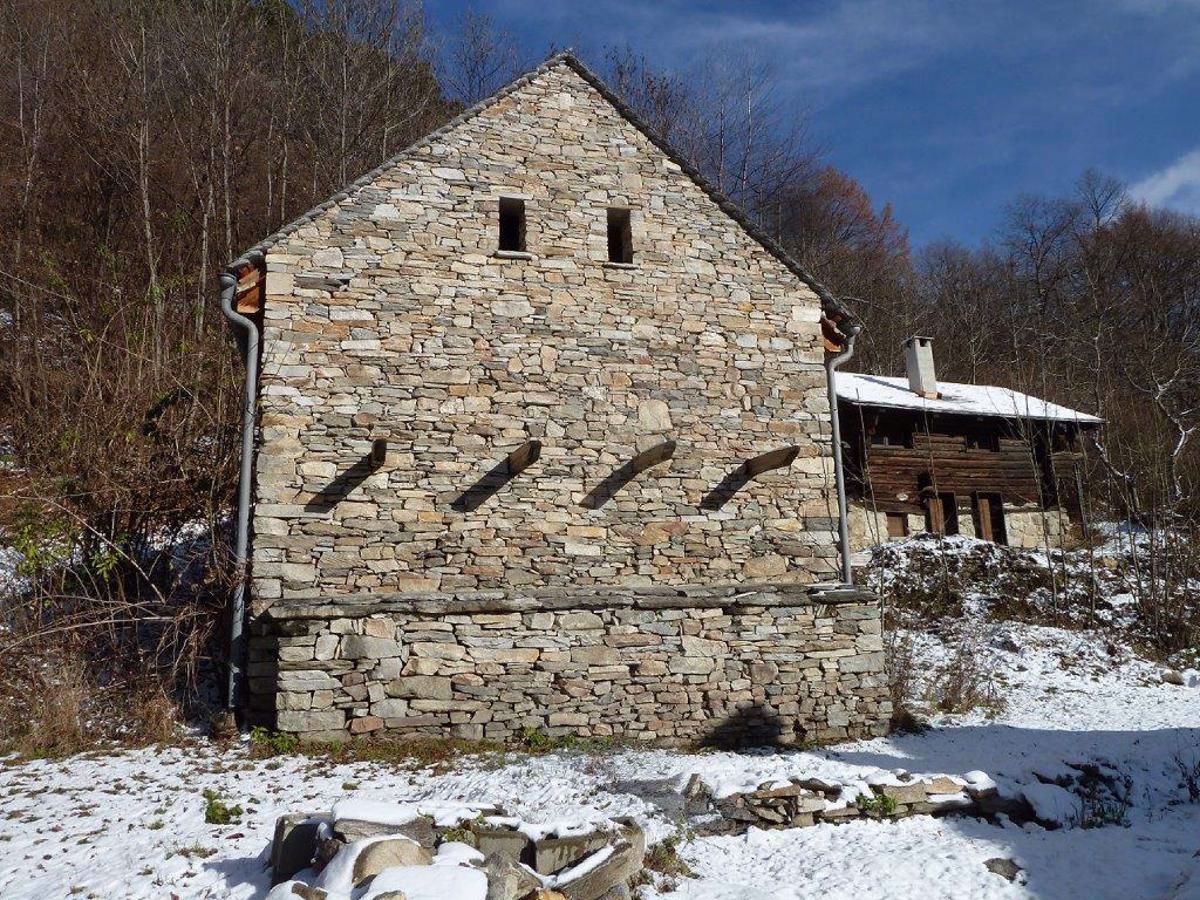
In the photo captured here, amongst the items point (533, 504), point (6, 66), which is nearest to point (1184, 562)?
point (533, 504)

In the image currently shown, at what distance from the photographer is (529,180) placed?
31.0ft

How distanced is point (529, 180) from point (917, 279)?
2320 cm

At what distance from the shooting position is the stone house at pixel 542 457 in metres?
7.67

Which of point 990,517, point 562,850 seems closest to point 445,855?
point 562,850

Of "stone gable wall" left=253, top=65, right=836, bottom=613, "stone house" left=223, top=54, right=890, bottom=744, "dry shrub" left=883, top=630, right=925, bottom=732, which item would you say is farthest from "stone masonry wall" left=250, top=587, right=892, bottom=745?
"dry shrub" left=883, top=630, right=925, bottom=732

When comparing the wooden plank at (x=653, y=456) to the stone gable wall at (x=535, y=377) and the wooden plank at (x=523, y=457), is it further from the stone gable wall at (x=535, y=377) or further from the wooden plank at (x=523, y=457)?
the wooden plank at (x=523, y=457)

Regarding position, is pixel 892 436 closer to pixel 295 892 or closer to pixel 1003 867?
pixel 1003 867

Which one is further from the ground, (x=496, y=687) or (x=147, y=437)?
(x=147, y=437)

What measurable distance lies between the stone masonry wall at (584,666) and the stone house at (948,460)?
37.3ft

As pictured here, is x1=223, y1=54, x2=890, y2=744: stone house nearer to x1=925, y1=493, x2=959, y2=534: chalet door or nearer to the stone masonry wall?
the stone masonry wall

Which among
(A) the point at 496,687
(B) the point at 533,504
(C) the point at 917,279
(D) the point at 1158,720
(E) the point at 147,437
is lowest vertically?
(D) the point at 1158,720

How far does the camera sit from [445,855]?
439 cm

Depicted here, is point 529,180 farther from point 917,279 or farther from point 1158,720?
point 917,279

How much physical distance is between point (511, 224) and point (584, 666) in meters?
5.54
